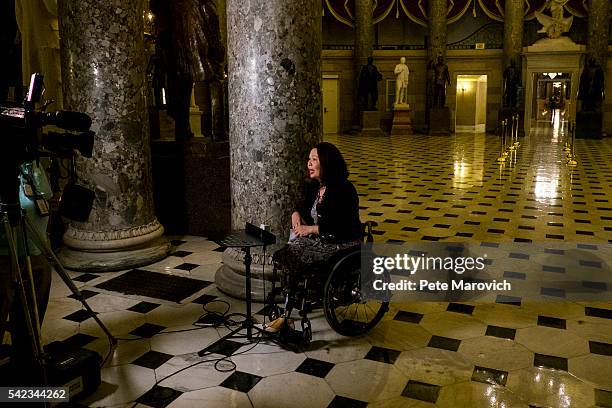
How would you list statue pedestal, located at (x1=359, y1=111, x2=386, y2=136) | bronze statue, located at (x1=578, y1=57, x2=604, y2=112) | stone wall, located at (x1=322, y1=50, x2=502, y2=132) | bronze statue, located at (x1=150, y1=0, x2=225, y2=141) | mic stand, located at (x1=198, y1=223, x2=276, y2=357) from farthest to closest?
stone wall, located at (x1=322, y1=50, x2=502, y2=132) → statue pedestal, located at (x1=359, y1=111, x2=386, y2=136) → bronze statue, located at (x1=578, y1=57, x2=604, y2=112) → bronze statue, located at (x1=150, y1=0, x2=225, y2=141) → mic stand, located at (x1=198, y1=223, x2=276, y2=357)

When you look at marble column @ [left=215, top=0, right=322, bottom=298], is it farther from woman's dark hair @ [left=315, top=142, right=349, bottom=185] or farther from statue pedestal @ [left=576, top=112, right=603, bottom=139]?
statue pedestal @ [left=576, top=112, right=603, bottom=139]

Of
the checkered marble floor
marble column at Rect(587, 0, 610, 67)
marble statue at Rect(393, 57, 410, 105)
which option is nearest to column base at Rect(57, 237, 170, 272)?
the checkered marble floor

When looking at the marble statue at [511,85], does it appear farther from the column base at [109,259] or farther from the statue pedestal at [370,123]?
the column base at [109,259]

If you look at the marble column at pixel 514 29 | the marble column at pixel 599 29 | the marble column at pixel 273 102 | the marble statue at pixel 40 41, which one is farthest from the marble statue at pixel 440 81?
the marble column at pixel 273 102

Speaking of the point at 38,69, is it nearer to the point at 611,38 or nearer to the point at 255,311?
the point at 255,311

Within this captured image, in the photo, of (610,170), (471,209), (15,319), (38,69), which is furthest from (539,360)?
(610,170)

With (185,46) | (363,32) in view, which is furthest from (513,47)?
(185,46)

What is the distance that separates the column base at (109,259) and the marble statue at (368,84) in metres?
16.2

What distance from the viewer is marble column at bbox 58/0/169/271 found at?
16.1 ft

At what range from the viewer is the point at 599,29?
19.8 metres

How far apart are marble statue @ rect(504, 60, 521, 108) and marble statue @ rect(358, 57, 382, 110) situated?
4366mm

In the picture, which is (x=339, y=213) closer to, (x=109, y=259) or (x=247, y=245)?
(x=247, y=245)

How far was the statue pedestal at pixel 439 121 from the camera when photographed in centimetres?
2053

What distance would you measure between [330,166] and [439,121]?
695 inches
